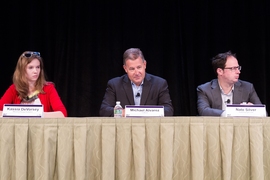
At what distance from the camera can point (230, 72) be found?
3.37m

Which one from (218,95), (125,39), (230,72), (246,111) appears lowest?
(246,111)

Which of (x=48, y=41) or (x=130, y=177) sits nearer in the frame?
(x=130, y=177)

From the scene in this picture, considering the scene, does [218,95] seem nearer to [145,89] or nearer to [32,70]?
[145,89]

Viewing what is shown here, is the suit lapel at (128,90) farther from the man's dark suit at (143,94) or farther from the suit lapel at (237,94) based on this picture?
the suit lapel at (237,94)

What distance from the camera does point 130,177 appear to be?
2.12 meters

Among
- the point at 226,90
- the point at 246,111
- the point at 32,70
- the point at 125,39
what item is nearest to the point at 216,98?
the point at 226,90

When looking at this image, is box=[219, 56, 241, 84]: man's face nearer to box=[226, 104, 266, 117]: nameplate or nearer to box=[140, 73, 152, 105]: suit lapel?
box=[140, 73, 152, 105]: suit lapel

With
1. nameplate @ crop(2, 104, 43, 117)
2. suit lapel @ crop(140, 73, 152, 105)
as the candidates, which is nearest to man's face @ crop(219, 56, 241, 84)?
suit lapel @ crop(140, 73, 152, 105)

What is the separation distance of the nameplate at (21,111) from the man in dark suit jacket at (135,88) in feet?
3.06

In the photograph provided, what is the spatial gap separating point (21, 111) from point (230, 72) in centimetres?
195

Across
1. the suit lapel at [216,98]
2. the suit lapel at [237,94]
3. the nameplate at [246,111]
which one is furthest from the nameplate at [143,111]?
the suit lapel at [237,94]

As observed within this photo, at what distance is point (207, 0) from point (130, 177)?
276 centimetres

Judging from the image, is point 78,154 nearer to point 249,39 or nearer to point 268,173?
point 268,173

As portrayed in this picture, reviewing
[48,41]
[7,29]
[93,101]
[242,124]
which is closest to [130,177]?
[242,124]
